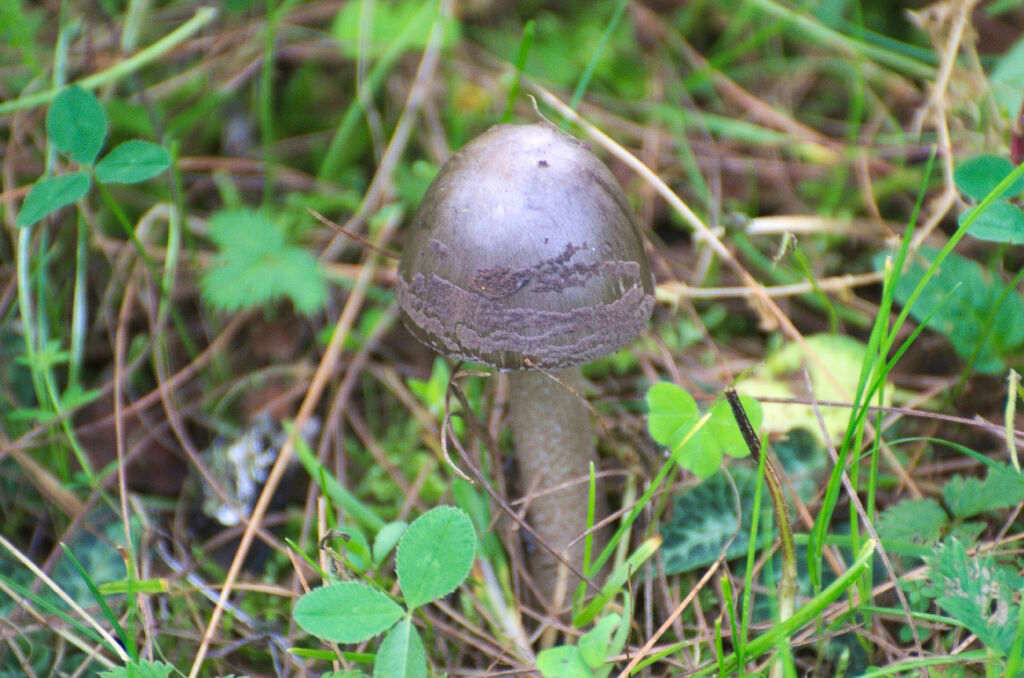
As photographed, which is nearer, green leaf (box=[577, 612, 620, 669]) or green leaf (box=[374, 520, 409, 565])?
green leaf (box=[577, 612, 620, 669])

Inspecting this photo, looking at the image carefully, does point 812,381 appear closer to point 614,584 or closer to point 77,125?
point 614,584

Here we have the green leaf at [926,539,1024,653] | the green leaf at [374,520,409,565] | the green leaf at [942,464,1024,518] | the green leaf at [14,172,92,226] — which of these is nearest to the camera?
the green leaf at [926,539,1024,653]

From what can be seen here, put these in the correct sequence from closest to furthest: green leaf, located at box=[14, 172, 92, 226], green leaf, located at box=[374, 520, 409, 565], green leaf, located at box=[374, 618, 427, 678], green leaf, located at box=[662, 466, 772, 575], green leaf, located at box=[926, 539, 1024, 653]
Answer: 1. green leaf, located at box=[926, 539, 1024, 653]
2. green leaf, located at box=[374, 618, 427, 678]
3. green leaf, located at box=[374, 520, 409, 565]
4. green leaf, located at box=[662, 466, 772, 575]
5. green leaf, located at box=[14, 172, 92, 226]

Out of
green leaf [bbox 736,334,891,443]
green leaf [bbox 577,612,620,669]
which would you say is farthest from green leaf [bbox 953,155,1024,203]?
green leaf [bbox 577,612,620,669]

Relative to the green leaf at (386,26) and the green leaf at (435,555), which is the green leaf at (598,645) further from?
the green leaf at (386,26)

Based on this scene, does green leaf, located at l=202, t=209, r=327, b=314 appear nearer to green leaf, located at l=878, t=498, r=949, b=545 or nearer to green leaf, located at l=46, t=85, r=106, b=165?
green leaf, located at l=46, t=85, r=106, b=165

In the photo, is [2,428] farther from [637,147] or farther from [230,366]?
[637,147]

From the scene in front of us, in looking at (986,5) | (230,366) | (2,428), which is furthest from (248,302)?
(986,5)

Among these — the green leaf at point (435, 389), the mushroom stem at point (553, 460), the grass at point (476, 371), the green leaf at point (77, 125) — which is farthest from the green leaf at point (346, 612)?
the green leaf at point (77, 125)
